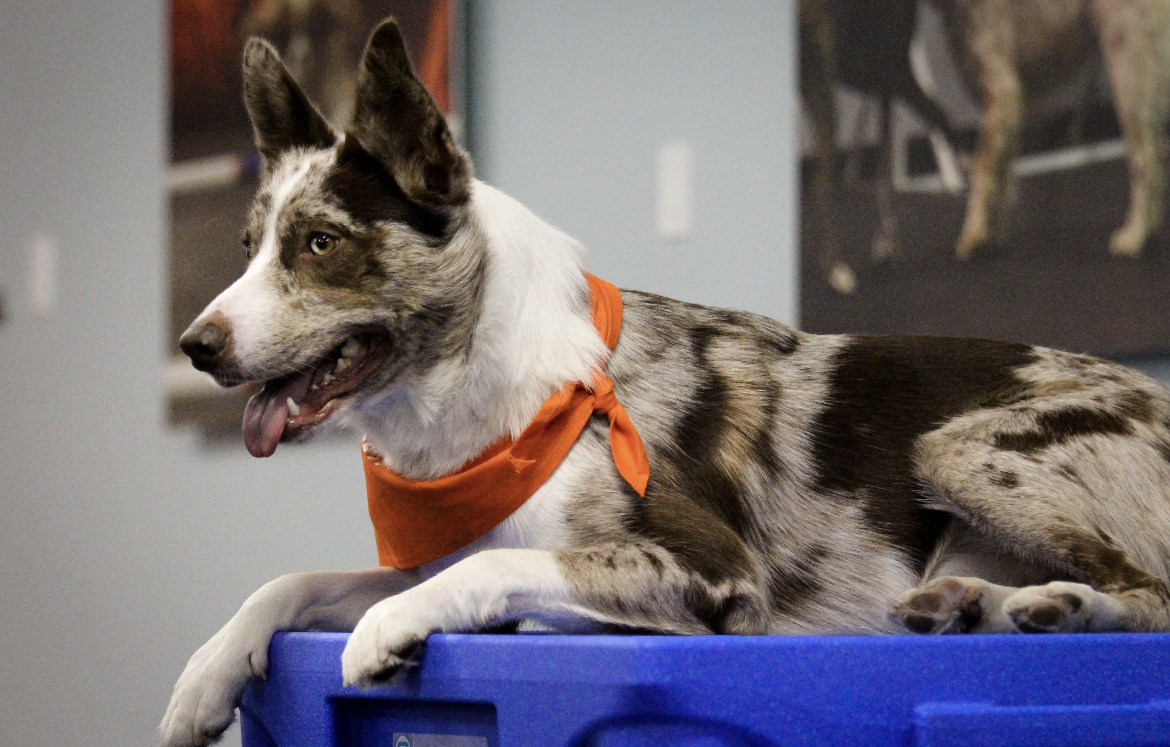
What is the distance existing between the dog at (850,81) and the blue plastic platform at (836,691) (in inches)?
54.8

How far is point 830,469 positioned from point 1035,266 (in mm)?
905

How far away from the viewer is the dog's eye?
1.34 metres

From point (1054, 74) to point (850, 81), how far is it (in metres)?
0.40

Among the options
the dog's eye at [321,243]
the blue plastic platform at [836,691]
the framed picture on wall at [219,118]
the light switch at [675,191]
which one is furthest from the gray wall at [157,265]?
the blue plastic platform at [836,691]

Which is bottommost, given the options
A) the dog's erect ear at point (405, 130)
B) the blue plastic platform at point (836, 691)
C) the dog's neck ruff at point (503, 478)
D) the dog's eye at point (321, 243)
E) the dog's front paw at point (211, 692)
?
the dog's front paw at point (211, 692)

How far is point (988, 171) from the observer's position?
2.13m

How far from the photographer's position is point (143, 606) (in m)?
3.28

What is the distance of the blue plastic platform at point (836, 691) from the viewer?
0.90 metres

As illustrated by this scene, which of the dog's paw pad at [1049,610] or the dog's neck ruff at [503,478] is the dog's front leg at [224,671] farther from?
the dog's paw pad at [1049,610]

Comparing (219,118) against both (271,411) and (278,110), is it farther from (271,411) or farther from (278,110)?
(271,411)

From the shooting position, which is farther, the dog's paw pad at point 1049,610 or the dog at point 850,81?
the dog at point 850,81

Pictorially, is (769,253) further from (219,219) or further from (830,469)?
(219,219)

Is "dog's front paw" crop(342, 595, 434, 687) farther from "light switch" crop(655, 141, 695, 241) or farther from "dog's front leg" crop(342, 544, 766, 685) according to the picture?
"light switch" crop(655, 141, 695, 241)

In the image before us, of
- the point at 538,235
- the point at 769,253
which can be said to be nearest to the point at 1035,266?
the point at 769,253
